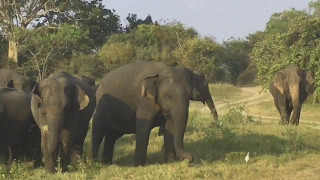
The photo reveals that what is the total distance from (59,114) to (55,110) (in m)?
0.11

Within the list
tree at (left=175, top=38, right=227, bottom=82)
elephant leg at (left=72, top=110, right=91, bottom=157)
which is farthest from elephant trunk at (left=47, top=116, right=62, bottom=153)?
tree at (left=175, top=38, right=227, bottom=82)

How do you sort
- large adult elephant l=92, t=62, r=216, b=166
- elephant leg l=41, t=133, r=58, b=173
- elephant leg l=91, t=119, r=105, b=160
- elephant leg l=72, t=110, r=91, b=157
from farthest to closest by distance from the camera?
elephant leg l=91, t=119, r=105, b=160 → elephant leg l=72, t=110, r=91, b=157 → large adult elephant l=92, t=62, r=216, b=166 → elephant leg l=41, t=133, r=58, b=173

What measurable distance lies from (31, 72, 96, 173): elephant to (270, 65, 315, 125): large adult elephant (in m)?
11.2

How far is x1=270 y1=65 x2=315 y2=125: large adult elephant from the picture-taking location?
64.6 ft

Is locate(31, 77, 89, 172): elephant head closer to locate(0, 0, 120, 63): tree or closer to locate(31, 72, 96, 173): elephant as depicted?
locate(31, 72, 96, 173): elephant

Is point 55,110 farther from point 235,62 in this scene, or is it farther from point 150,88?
point 235,62

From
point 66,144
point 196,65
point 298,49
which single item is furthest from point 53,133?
point 196,65

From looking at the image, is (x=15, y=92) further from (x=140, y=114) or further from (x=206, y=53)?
(x=206, y=53)

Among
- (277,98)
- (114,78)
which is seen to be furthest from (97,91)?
(277,98)

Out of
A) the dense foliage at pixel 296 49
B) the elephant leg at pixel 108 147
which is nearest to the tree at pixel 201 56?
the dense foliage at pixel 296 49

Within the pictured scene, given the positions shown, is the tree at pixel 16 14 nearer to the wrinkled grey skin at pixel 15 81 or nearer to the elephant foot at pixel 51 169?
the wrinkled grey skin at pixel 15 81

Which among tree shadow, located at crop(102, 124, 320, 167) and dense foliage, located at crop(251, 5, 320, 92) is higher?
dense foliage, located at crop(251, 5, 320, 92)

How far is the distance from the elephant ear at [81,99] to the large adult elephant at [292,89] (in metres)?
11.1

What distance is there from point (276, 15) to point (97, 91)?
7034 cm
